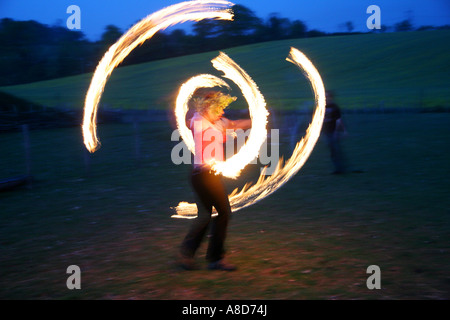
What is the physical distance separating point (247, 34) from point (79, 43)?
19.1 meters

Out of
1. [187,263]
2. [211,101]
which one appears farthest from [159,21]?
[187,263]

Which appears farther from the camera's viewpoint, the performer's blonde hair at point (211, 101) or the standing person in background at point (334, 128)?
the standing person in background at point (334, 128)

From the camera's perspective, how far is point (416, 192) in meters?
9.99

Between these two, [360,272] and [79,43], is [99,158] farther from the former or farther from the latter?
[79,43]

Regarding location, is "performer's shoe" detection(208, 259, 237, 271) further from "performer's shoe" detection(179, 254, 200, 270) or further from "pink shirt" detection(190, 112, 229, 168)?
"pink shirt" detection(190, 112, 229, 168)

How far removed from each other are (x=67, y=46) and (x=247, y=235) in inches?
2228

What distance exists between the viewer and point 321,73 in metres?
51.4

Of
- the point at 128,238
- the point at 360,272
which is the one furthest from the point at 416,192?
the point at 128,238

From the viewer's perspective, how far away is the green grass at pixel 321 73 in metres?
41.8

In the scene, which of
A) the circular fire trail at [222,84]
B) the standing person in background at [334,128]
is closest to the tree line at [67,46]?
the standing person in background at [334,128]

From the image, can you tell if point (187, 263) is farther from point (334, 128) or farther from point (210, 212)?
point (334, 128)

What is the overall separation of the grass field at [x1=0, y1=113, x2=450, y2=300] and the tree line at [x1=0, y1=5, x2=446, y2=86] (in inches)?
1756

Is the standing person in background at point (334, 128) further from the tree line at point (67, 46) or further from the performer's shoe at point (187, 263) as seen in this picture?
the tree line at point (67, 46)

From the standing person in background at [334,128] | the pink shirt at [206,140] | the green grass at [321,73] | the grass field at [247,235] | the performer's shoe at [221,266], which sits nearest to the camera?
the grass field at [247,235]
